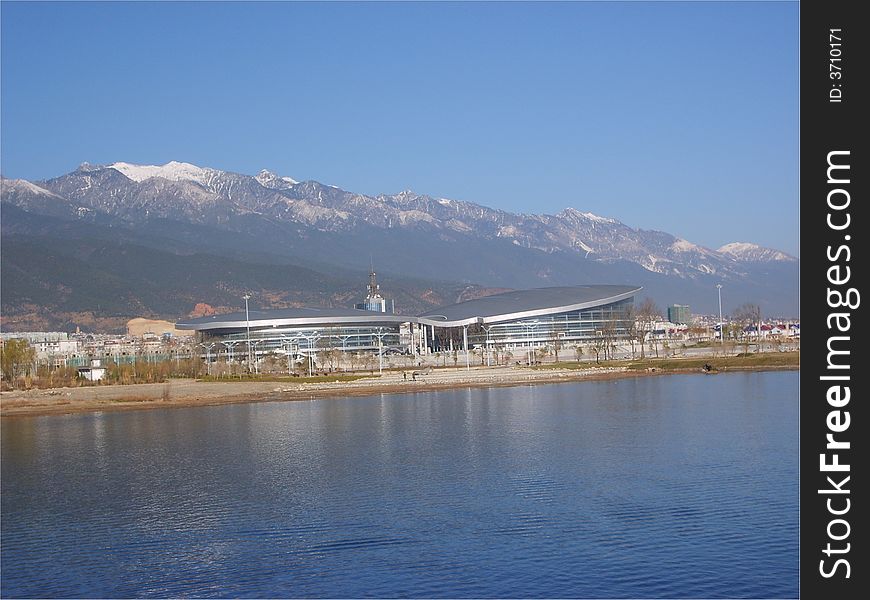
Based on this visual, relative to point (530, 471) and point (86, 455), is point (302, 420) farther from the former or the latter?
point (530, 471)

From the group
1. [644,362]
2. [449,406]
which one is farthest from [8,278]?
[449,406]

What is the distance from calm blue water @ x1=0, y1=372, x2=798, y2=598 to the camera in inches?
491

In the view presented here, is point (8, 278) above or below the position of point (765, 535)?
above

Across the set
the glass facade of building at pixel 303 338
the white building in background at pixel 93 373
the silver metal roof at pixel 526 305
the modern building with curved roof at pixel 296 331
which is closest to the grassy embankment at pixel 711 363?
the glass facade of building at pixel 303 338

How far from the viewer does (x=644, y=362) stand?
174 ft

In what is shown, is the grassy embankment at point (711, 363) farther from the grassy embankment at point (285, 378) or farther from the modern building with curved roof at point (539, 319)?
the modern building with curved roof at point (539, 319)

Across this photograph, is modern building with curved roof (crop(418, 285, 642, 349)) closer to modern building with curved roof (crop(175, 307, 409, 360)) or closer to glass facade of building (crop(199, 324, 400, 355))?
modern building with curved roof (crop(175, 307, 409, 360))

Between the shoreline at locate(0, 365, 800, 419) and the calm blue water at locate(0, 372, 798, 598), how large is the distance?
9128mm

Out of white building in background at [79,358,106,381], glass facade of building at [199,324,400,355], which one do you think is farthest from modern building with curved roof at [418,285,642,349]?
white building in background at [79,358,106,381]

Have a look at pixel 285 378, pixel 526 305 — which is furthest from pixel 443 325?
pixel 285 378

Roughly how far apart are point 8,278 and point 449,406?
122830 mm

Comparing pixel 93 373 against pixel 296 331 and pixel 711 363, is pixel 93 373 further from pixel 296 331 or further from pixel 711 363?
pixel 711 363

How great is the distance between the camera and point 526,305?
3273 inches

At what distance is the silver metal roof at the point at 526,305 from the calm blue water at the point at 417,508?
52729 millimetres
